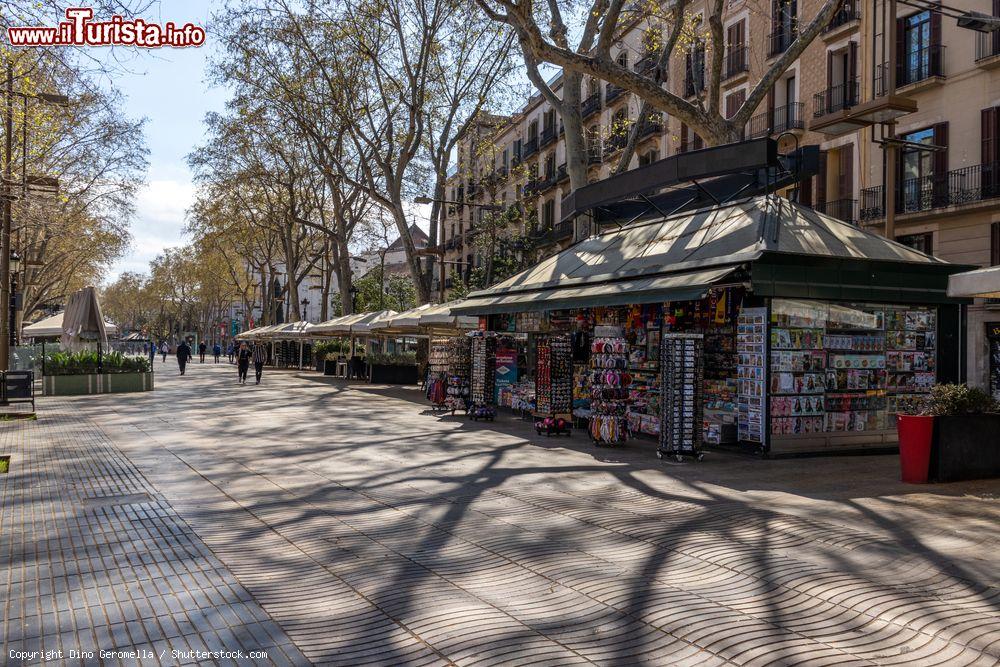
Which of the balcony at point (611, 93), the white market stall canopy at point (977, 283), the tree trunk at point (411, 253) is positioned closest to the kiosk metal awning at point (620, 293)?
the white market stall canopy at point (977, 283)

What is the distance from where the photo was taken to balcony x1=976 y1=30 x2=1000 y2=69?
2081cm

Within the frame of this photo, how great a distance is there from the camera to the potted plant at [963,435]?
8656 millimetres

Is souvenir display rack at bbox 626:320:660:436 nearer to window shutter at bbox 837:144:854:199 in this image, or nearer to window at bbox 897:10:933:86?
window shutter at bbox 837:144:854:199

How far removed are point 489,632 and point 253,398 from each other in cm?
1773

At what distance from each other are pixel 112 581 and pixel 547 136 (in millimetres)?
40907

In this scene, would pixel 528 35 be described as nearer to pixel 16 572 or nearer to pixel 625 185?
pixel 625 185

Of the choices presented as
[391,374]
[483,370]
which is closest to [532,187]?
[391,374]

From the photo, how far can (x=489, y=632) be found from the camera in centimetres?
401

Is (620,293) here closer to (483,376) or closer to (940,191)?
(483,376)

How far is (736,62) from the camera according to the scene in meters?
29.7

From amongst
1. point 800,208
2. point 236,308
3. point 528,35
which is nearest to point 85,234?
point 528,35

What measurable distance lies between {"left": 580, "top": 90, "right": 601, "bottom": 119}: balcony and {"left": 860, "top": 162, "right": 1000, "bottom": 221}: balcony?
15594mm

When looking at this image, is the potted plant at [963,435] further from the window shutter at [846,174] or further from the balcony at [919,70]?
the window shutter at [846,174]

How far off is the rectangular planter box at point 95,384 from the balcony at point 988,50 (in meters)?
26.3
